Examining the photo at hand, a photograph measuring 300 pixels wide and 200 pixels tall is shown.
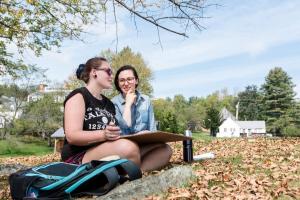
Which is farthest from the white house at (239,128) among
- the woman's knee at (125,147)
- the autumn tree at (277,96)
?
the woman's knee at (125,147)

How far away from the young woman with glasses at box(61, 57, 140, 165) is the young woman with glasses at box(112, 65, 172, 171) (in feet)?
0.82

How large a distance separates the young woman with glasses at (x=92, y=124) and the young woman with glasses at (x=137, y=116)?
25 centimetres

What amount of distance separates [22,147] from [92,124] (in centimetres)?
4579

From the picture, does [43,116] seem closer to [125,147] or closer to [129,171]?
[125,147]

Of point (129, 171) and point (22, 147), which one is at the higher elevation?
point (129, 171)

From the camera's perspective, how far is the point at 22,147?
48.0m

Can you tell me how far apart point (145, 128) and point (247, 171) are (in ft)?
4.94

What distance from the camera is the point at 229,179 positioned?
4992 mm

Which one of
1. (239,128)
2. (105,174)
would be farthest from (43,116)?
(239,128)

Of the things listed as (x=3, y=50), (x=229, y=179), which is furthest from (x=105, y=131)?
(x=3, y=50)

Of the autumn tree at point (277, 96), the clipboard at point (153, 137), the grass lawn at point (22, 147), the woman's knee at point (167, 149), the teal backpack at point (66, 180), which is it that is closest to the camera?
the teal backpack at point (66, 180)

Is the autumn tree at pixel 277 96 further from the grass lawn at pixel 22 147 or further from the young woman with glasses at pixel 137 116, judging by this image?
the young woman with glasses at pixel 137 116

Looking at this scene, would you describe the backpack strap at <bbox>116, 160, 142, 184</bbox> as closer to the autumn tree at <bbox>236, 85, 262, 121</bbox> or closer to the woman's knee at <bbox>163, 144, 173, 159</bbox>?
the woman's knee at <bbox>163, 144, 173, 159</bbox>

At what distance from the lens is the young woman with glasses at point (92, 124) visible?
Answer: 14.0 ft
